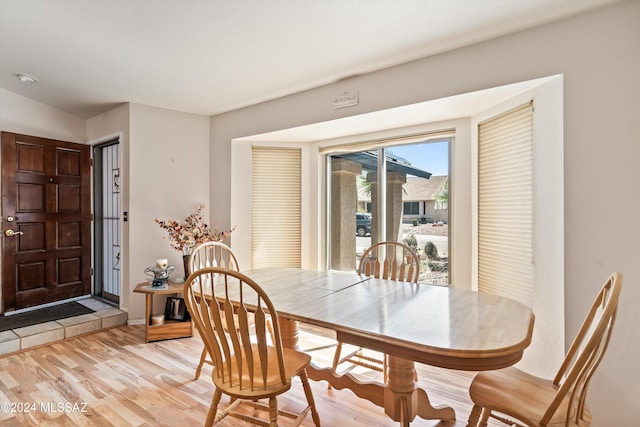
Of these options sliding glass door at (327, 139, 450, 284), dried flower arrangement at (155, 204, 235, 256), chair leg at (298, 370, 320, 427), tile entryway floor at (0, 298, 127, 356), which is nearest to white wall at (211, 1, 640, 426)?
sliding glass door at (327, 139, 450, 284)

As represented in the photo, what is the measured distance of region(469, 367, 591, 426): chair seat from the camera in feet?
4.16

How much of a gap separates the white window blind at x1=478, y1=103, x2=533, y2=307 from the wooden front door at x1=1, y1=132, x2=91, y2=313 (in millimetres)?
4435

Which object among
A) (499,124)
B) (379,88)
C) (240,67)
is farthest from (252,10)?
(499,124)

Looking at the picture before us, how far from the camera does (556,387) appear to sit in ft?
4.87

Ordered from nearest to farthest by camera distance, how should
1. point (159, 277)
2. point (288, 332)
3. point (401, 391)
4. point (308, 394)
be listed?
point (401, 391) → point (308, 394) → point (288, 332) → point (159, 277)

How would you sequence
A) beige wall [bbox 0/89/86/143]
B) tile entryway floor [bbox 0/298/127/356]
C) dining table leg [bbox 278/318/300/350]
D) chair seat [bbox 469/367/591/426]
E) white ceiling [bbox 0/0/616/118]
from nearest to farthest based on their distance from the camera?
chair seat [bbox 469/367/591/426], white ceiling [bbox 0/0/616/118], dining table leg [bbox 278/318/300/350], tile entryway floor [bbox 0/298/127/356], beige wall [bbox 0/89/86/143]

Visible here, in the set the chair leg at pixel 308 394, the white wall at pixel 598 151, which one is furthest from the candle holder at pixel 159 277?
the white wall at pixel 598 151

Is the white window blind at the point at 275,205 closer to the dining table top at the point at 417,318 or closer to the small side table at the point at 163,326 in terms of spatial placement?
the small side table at the point at 163,326

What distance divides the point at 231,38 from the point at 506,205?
2375 millimetres

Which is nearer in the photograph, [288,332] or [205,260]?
[288,332]

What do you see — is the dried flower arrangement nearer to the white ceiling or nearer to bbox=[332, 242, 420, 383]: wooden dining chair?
the white ceiling

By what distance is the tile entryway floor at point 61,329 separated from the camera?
2807 mm

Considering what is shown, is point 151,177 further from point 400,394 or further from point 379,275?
point 400,394

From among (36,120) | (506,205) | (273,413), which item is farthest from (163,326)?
(506,205)
